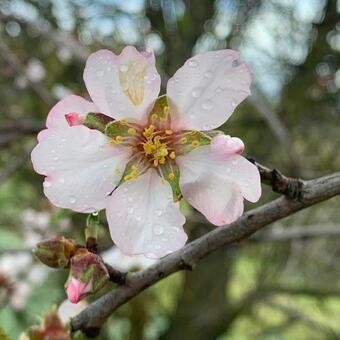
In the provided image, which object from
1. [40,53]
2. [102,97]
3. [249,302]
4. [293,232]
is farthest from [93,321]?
[40,53]

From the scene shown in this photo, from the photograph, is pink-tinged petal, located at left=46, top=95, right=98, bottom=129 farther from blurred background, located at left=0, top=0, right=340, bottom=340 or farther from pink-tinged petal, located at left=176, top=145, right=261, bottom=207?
blurred background, located at left=0, top=0, right=340, bottom=340

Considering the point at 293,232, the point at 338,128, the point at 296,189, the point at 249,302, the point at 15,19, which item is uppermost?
the point at 296,189

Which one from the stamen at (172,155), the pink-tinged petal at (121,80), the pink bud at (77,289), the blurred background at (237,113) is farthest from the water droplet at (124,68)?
the blurred background at (237,113)

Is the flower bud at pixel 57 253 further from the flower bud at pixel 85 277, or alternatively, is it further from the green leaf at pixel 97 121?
the green leaf at pixel 97 121

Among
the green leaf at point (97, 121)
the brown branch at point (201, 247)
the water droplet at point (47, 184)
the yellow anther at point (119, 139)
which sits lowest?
the brown branch at point (201, 247)

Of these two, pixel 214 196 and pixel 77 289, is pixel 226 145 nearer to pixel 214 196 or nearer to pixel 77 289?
pixel 214 196

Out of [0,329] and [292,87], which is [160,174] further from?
[292,87]
